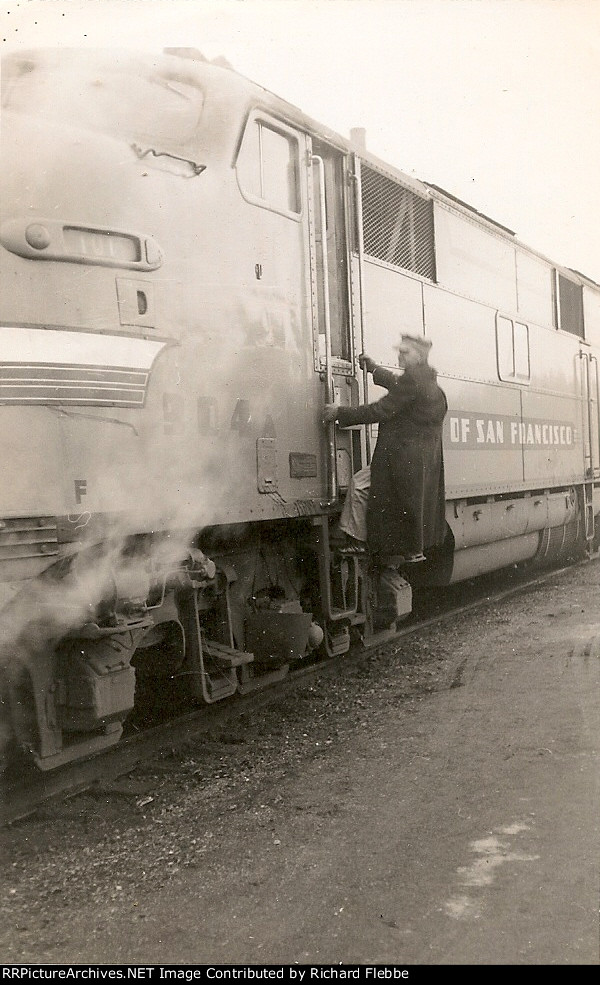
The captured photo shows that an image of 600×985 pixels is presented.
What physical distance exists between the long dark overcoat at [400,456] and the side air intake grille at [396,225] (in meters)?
1.16

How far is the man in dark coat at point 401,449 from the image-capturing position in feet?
18.3

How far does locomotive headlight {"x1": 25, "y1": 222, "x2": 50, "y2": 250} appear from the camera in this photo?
148 inches

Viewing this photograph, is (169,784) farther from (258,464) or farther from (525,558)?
(525,558)

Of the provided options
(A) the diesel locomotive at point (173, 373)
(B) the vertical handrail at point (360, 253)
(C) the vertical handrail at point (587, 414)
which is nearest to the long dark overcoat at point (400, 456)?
(A) the diesel locomotive at point (173, 373)

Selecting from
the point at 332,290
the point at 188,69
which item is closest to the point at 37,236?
the point at 188,69

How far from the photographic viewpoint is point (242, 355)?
15.6 ft

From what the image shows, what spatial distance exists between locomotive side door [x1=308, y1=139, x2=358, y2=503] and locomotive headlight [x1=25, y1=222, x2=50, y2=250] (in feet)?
6.57

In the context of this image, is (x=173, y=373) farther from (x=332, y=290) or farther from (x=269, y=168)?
(x=332, y=290)

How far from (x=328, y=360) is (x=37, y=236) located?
2.11m

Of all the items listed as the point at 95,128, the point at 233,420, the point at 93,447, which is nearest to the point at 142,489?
the point at 93,447

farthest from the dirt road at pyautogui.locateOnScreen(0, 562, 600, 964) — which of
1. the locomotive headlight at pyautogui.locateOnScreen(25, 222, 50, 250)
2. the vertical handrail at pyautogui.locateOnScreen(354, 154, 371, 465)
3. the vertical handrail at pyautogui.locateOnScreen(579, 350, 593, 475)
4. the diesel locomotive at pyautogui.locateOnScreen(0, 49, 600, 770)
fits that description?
the vertical handrail at pyautogui.locateOnScreen(579, 350, 593, 475)

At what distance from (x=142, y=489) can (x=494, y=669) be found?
319 centimetres

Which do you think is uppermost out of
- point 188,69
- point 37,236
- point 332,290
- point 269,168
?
point 188,69

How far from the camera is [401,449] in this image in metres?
5.60
